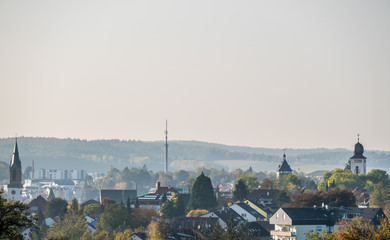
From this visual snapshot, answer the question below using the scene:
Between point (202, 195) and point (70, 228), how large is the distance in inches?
1042

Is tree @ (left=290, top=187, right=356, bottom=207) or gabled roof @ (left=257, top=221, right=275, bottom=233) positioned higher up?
tree @ (left=290, top=187, right=356, bottom=207)

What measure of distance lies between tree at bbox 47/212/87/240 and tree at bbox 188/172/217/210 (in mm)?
18482

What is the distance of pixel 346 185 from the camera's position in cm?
15638

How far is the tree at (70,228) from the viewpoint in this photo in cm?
10181

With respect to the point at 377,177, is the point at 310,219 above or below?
below

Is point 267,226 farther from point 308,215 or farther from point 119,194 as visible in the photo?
point 119,194

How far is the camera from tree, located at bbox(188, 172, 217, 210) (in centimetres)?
12706

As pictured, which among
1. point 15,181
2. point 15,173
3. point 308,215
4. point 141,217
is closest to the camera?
point 308,215

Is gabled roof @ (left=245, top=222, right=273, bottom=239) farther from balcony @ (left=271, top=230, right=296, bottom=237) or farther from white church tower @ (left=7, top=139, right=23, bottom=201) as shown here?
white church tower @ (left=7, top=139, right=23, bottom=201)

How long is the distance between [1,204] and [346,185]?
118799 mm

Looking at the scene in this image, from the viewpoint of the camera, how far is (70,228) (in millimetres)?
104562

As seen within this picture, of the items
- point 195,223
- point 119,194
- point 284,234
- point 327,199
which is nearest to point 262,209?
point 327,199

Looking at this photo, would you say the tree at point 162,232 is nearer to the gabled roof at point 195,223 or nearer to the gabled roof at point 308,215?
the gabled roof at point 195,223

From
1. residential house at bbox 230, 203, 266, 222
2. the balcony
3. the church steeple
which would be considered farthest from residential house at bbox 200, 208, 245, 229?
the church steeple
